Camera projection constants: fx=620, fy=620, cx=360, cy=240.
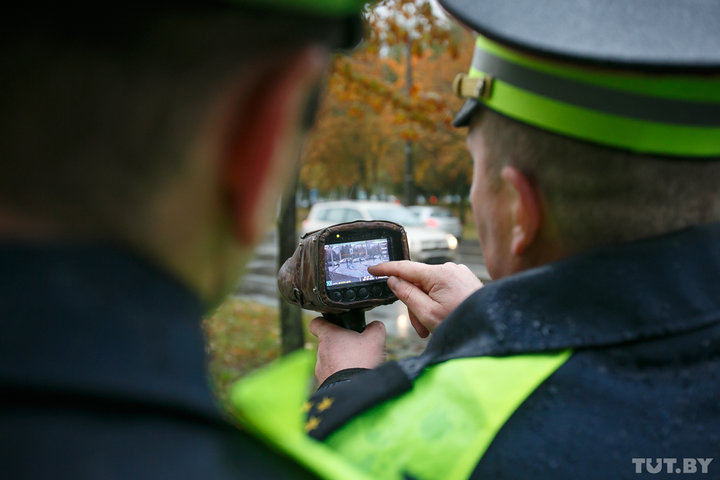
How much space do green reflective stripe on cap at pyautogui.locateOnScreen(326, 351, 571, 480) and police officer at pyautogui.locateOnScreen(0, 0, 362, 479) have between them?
543 mm

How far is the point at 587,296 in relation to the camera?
1.09m

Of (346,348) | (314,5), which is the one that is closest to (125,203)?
(314,5)

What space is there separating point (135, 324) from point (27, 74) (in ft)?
0.70

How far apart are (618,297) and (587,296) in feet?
0.17

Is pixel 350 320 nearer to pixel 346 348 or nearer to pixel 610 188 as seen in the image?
pixel 346 348

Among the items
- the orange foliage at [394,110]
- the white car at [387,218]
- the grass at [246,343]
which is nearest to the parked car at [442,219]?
the orange foliage at [394,110]

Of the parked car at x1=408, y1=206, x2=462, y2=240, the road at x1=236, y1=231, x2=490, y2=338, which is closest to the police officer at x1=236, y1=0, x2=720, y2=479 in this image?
the road at x1=236, y1=231, x2=490, y2=338

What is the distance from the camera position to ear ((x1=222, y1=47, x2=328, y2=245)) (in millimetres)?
565

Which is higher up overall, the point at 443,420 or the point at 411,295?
the point at 443,420

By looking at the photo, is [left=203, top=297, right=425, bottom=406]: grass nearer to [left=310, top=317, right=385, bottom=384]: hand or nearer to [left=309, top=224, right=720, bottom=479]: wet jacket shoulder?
[left=310, top=317, right=385, bottom=384]: hand

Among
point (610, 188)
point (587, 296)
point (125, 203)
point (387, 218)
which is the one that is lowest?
point (387, 218)

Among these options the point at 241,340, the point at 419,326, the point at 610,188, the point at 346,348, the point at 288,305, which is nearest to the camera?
the point at 610,188

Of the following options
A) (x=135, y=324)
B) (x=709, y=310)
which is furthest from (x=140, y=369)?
(x=709, y=310)

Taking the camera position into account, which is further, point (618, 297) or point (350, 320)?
point (350, 320)
